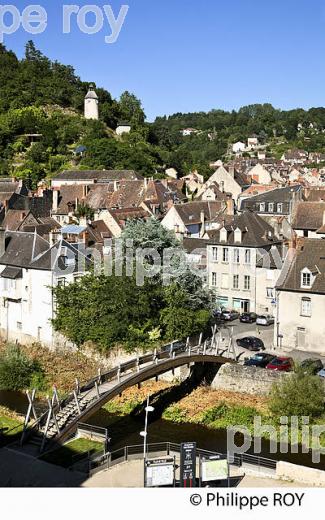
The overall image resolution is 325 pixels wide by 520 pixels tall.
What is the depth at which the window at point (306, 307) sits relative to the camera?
30020mm

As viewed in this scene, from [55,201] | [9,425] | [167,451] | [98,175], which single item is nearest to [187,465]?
[167,451]

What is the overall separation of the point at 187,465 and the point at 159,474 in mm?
748

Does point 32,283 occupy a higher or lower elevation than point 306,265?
lower

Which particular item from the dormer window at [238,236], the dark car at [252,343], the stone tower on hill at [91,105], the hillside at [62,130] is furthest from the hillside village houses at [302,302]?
the stone tower on hill at [91,105]

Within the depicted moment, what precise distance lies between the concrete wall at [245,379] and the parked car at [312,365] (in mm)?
922

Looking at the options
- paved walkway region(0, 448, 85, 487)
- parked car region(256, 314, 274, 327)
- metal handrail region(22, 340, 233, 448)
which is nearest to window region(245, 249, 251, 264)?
parked car region(256, 314, 274, 327)

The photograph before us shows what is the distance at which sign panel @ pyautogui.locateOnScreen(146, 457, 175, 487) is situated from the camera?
17.4 m

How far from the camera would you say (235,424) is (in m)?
25.6

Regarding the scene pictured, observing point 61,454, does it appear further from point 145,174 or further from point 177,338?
point 145,174

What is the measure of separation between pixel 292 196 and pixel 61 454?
29.8 meters

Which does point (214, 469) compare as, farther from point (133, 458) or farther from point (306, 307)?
point (306, 307)

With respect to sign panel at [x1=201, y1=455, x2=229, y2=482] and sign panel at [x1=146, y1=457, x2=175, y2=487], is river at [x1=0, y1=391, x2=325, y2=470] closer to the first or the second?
sign panel at [x1=201, y1=455, x2=229, y2=482]

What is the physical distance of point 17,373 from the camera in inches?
1152

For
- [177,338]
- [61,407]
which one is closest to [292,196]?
[177,338]
